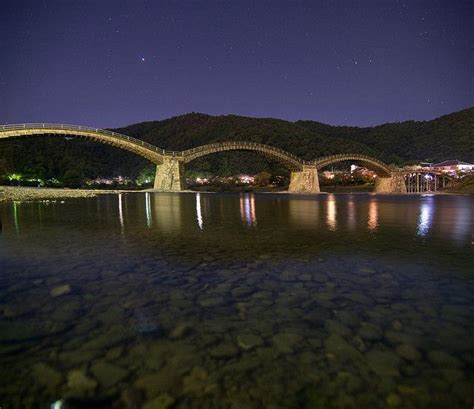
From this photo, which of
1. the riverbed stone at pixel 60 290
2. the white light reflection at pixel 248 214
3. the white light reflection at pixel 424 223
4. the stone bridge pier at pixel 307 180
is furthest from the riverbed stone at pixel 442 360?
the stone bridge pier at pixel 307 180

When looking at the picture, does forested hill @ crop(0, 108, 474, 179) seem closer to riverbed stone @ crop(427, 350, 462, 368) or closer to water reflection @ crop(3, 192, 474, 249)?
water reflection @ crop(3, 192, 474, 249)

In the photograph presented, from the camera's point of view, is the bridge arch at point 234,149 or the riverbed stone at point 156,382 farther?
the bridge arch at point 234,149

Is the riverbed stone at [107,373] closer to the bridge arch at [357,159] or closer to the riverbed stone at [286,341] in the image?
the riverbed stone at [286,341]

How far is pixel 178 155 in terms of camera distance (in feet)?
230

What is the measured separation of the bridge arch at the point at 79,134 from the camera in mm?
52000

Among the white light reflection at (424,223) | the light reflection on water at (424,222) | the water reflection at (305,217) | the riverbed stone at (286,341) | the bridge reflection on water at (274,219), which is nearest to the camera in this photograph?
the riverbed stone at (286,341)

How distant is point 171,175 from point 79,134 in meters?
20.3

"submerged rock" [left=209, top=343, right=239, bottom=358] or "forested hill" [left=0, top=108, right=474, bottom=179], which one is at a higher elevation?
"forested hill" [left=0, top=108, right=474, bottom=179]

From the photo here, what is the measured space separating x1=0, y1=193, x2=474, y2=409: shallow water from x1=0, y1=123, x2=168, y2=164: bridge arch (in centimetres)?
5663

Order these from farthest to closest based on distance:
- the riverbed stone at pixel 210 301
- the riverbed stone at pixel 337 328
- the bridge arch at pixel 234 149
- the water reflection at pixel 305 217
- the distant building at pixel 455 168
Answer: the distant building at pixel 455 168 < the bridge arch at pixel 234 149 < the water reflection at pixel 305 217 < the riverbed stone at pixel 210 301 < the riverbed stone at pixel 337 328

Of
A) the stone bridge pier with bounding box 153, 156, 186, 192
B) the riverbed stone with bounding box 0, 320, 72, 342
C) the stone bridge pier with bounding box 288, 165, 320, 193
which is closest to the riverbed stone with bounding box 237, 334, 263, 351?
the riverbed stone with bounding box 0, 320, 72, 342

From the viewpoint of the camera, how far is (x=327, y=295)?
4.79 m

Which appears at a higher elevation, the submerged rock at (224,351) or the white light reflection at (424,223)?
the submerged rock at (224,351)

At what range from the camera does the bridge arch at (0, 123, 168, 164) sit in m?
52.0
